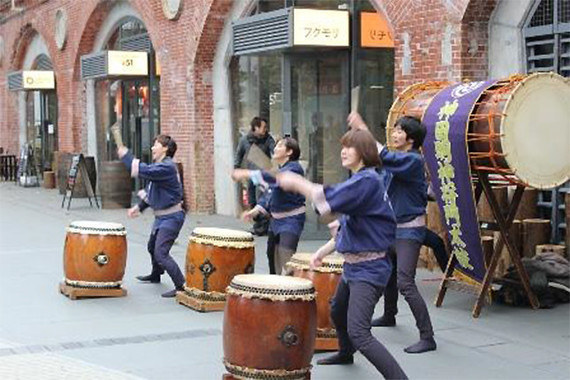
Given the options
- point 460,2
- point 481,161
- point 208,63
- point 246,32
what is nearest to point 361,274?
point 481,161

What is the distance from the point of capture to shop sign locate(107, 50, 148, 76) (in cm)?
1911

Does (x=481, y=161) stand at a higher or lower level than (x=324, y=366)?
higher

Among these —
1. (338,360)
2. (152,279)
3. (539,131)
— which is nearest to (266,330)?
(338,360)

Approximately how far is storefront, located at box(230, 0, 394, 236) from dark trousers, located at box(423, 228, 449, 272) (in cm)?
458

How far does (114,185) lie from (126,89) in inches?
148

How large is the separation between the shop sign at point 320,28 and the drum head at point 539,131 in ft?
17.8

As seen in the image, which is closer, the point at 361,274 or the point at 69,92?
the point at 361,274

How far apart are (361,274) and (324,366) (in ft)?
3.74

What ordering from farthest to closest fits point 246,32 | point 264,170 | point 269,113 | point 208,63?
1. point 208,63
2. point 269,113
3. point 246,32
4. point 264,170

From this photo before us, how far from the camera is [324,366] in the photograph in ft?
22.3

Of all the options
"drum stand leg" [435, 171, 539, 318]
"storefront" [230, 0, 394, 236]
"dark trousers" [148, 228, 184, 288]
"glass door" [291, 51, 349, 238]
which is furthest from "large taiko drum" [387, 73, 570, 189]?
"glass door" [291, 51, 349, 238]

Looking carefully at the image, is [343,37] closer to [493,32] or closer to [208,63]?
[493,32]

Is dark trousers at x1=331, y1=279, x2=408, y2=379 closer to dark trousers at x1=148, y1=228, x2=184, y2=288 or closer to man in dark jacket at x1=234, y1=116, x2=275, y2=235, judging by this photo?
dark trousers at x1=148, y1=228, x2=184, y2=288

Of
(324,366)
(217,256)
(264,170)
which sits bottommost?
(324,366)
